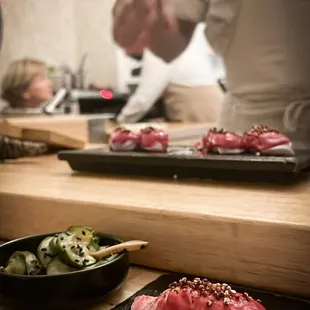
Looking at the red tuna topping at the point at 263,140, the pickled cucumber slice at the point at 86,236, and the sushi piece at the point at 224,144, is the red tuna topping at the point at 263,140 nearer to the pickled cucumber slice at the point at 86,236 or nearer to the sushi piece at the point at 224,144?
the sushi piece at the point at 224,144

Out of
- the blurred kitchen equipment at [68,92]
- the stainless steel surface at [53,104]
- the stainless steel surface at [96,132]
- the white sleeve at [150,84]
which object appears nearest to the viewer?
the stainless steel surface at [96,132]

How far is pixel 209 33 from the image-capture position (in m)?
1.48

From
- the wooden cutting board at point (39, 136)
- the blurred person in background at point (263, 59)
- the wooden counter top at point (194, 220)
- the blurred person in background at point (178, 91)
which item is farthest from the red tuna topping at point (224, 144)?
the blurred person in background at point (178, 91)

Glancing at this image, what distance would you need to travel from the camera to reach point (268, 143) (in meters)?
1.06

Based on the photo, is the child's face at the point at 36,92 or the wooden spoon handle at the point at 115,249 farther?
the child's face at the point at 36,92

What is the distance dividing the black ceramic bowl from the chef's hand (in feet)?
3.85

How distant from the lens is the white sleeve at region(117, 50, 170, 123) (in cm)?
317

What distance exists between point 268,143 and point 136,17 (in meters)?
0.96

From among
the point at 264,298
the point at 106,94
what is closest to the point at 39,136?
the point at 264,298

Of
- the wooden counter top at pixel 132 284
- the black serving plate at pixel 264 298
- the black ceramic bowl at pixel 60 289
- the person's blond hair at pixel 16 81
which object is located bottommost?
the wooden counter top at pixel 132 284

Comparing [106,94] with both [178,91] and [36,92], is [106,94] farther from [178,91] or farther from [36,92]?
[36,92]

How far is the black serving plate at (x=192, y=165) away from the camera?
3.18ft

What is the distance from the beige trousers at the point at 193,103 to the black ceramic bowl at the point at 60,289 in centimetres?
251

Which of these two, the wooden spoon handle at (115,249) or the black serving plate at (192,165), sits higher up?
the black serving plate at (192,165)
